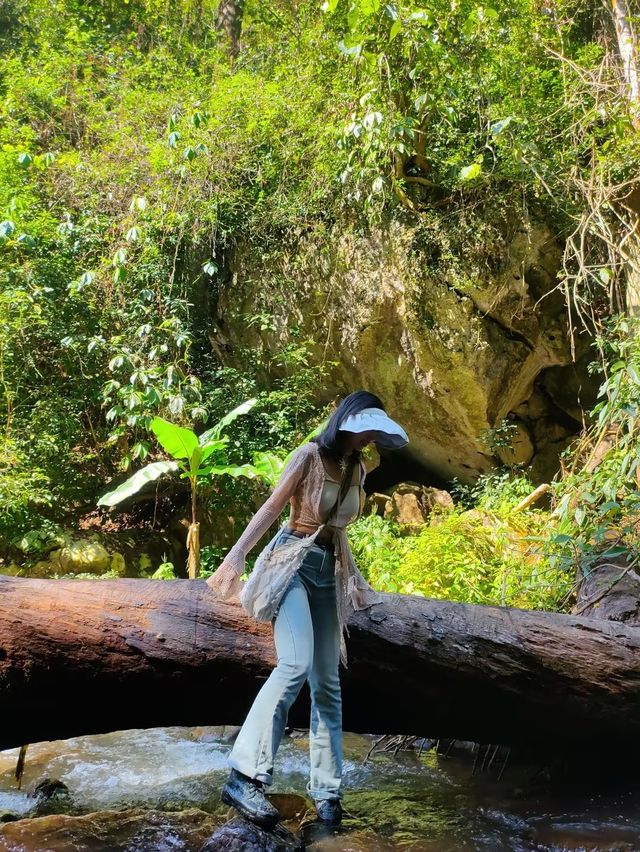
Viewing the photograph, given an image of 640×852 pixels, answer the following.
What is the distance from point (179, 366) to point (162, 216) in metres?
1.88

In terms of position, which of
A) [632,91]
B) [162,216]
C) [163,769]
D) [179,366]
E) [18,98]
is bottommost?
[163,769]

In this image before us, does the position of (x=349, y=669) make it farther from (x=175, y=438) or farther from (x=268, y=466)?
(x=268, y=466)

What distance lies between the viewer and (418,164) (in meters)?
6.73

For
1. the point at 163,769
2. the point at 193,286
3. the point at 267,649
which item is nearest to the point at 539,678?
the point at 267,649

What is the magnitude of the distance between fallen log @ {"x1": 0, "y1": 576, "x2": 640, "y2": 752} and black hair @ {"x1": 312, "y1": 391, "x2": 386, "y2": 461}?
2.61ft

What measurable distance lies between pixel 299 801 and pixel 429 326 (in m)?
5.01

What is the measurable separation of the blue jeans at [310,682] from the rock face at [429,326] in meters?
4.68

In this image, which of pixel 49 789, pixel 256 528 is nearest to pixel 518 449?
pixel 256 528

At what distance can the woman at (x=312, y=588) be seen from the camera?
7.32ft

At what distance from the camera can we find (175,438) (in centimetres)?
584

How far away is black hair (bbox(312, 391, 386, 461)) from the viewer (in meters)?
2.38

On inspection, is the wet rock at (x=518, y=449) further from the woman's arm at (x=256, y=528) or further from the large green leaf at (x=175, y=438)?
the woman's arm at (x=256, y=528)

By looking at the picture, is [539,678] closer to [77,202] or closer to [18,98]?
[77,202]

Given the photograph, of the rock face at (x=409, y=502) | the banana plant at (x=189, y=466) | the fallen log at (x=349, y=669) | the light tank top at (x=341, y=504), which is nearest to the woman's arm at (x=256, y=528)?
the light tank top at (x=341, y=504)
